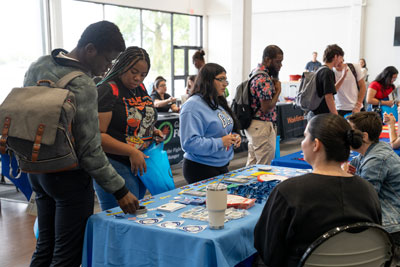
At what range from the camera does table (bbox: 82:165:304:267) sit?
62.2 inches

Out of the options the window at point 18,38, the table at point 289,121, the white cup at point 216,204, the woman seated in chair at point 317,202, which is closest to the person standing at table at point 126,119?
the white cup at point 216,204

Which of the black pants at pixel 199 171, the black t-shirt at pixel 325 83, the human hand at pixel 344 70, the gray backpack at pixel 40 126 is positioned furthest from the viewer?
the human hand at pixel 344 70

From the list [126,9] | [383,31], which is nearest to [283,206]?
[126,9]

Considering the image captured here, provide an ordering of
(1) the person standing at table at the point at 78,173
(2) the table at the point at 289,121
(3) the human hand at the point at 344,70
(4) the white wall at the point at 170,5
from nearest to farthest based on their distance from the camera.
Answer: (1) the person standing at table at the point at 78,173 → (3) the human hand at the point at 344,70 → (2) the table at the point at 289,121 → (4) the white wall at the point at 170,5

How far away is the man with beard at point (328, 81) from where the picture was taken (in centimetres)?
394

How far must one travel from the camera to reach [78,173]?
5.70 ft

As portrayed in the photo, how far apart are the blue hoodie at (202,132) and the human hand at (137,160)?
48cm

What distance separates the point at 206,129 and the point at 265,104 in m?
1.16

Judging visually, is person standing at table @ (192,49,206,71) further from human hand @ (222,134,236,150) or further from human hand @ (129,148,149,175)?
human hand @ (129,148,149,175)

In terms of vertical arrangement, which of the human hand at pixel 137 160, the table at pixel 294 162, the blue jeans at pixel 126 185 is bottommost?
the table at pixel 294 162

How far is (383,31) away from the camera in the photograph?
41.7 feet


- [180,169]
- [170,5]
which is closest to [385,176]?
[180,169]

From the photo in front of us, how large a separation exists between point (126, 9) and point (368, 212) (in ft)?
37.6

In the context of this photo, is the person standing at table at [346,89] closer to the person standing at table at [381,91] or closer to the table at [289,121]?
the person standing at table at [381,91]
